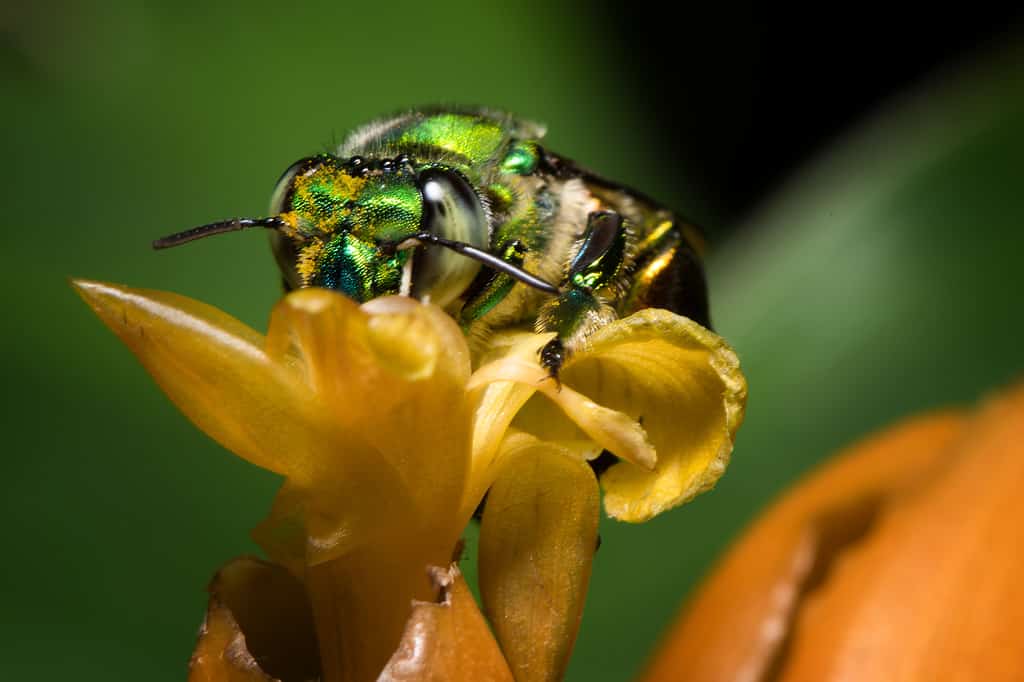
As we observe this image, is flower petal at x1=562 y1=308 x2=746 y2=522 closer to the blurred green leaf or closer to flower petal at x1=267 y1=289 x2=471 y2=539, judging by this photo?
flower petal at x1=267 y1=289 x2=471 y2=539

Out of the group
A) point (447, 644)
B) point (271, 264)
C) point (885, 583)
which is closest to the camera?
point (447, 644)

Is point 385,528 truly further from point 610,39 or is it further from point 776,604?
point 610,39

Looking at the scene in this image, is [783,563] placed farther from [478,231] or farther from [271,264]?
[271,264]

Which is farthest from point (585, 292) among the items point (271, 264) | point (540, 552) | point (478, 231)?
point (271, 264)

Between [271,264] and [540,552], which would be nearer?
[540,552]

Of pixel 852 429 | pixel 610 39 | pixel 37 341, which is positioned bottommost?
pixel 852 429

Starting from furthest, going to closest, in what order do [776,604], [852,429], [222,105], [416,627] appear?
[222,105] → [852,429] → [776,604] → [416,627]

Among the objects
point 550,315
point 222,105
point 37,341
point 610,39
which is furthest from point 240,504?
point 610,39

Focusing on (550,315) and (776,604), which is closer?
(550,315)
